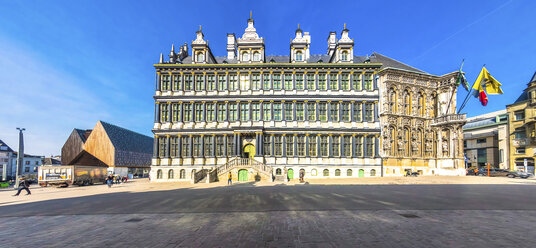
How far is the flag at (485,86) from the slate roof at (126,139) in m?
62.9

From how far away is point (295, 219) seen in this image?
27.8ft

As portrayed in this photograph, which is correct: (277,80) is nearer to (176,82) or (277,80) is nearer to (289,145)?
(289,145)

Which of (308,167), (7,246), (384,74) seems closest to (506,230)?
(7,246)

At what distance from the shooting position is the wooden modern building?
46.1 metres

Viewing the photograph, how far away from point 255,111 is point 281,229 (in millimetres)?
26535

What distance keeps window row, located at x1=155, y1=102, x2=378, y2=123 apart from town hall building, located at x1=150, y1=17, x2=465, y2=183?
143mm

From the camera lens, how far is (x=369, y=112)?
33.3 m

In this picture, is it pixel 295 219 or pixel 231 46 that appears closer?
pixel 295 219

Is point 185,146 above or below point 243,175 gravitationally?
above

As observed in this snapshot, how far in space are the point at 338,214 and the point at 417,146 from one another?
114 ft

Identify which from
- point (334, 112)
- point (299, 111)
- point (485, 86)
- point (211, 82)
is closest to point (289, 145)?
point (299, 111)

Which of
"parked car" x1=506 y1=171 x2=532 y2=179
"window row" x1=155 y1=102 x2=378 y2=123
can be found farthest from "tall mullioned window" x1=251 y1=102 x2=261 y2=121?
"parked car" x1=506 y1=171 x2=532 y2=179

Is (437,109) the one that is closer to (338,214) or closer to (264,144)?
(264,144)

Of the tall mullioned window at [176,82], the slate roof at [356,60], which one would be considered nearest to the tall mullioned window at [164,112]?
the tall mullioned window at [176,82]
